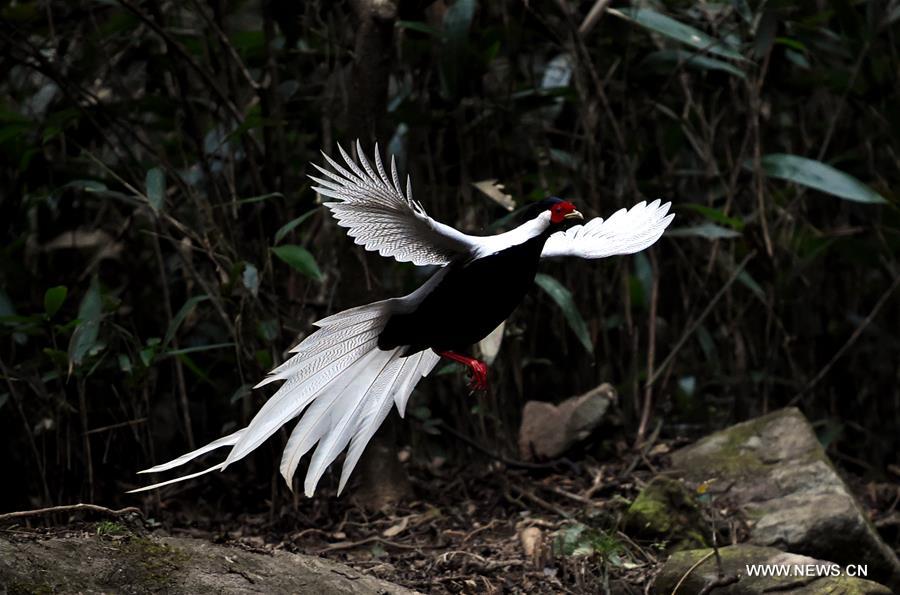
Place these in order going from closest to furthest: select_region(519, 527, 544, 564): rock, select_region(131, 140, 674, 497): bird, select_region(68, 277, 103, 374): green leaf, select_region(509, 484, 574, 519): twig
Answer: select_region(131, 140, 674, 497): bird, select_region(519, 527, 544, 564): rock, select_region(68, 277, 103, 374): green leaf, select_region(509, 484, 574, 519): twig

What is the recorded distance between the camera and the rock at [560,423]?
3781 millimetres

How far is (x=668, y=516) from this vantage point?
3.20 m

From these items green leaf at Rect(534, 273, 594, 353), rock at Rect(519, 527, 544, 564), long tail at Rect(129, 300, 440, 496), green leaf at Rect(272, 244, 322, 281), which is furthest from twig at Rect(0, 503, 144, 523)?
green leaf at Rect(534, 273, 594, 353)

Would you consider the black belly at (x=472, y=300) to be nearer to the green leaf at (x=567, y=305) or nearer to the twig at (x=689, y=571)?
the twig at (x=689, y=571)

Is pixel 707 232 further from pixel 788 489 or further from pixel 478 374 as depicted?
pixel 478 374

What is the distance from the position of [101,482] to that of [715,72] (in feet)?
9.25

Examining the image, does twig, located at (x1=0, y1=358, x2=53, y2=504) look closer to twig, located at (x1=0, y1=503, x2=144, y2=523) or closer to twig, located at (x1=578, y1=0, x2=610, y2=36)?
twig, located at (x1=0, y1=503, x2=144, y2=523)

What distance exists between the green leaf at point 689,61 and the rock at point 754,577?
1.89 meters

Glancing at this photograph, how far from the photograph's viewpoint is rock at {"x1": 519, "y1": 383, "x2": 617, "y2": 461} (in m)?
3.78

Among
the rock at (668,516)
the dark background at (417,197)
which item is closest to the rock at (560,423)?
the dark background at (417,197)

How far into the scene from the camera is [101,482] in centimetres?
368

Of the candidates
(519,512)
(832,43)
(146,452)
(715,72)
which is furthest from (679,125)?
(146,452)

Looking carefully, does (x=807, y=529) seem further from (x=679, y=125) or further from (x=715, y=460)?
(x=679, y=125)

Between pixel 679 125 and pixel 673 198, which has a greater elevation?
pixel 679 125
